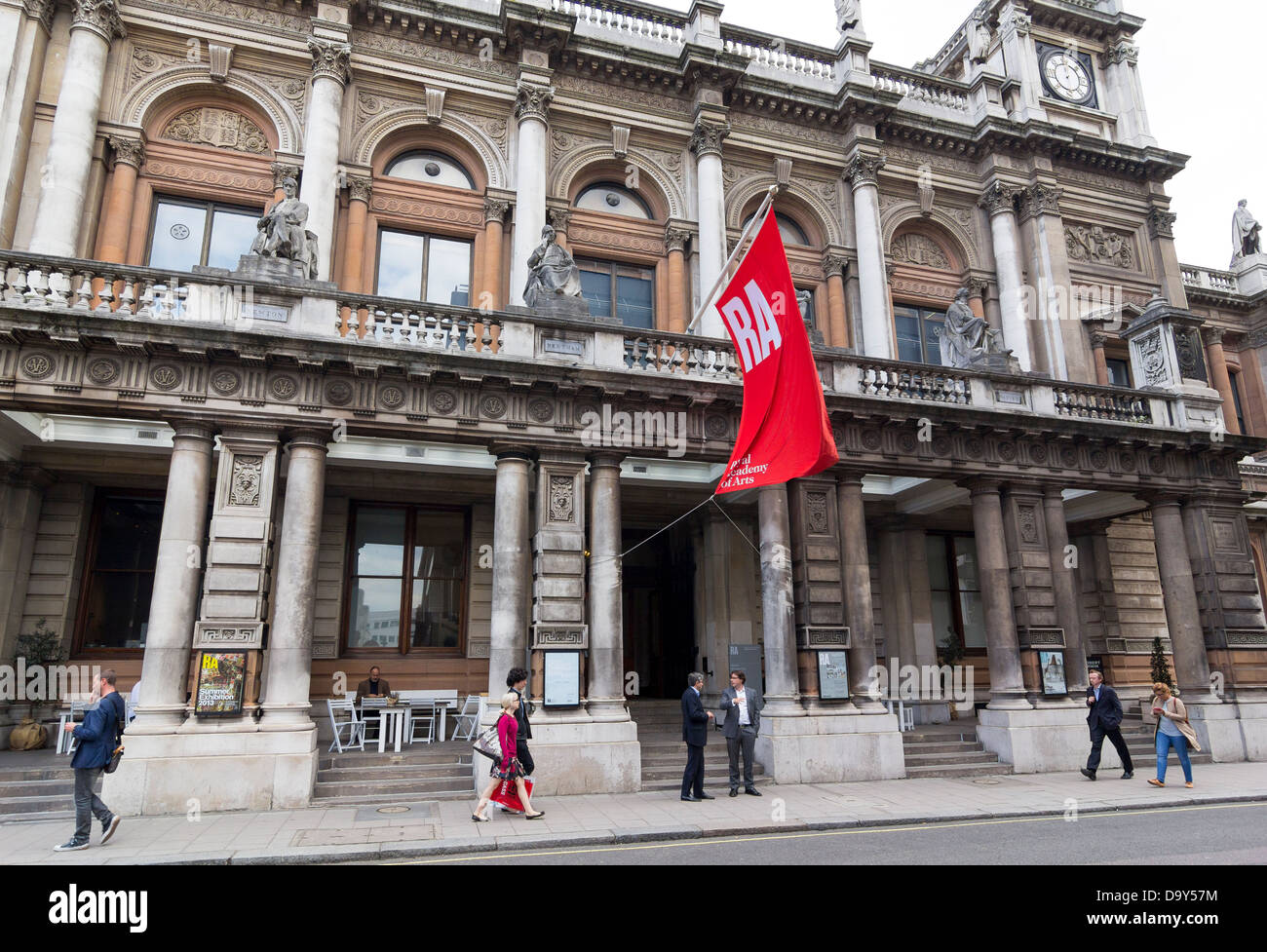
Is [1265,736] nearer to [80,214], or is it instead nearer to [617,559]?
[617,559]

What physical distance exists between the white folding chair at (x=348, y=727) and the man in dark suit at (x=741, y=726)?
660 centimetres

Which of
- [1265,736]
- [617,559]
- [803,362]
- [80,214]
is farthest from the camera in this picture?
[1265,736]

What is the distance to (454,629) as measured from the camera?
18234 mm

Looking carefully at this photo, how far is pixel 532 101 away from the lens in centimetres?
1944

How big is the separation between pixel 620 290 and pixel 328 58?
8.35m

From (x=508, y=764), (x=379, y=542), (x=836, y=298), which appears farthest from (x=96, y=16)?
(x=836, y=298)

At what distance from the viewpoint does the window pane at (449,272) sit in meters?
19.0

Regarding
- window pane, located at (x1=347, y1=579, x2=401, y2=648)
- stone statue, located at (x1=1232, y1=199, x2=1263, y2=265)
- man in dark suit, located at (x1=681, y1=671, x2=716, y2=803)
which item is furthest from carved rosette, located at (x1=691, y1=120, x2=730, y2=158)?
stone statue, located at (x1=1232, y1=199, x2=1263, y2=265)

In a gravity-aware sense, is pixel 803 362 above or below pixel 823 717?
above

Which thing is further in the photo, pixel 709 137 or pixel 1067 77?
pixel 1067 77

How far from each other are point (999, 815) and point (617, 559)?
688 centimetres

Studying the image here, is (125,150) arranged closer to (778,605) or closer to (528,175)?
(528,175)

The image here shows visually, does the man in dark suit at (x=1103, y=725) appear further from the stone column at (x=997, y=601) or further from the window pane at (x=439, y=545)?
the window pane at (x=439, y=545)
